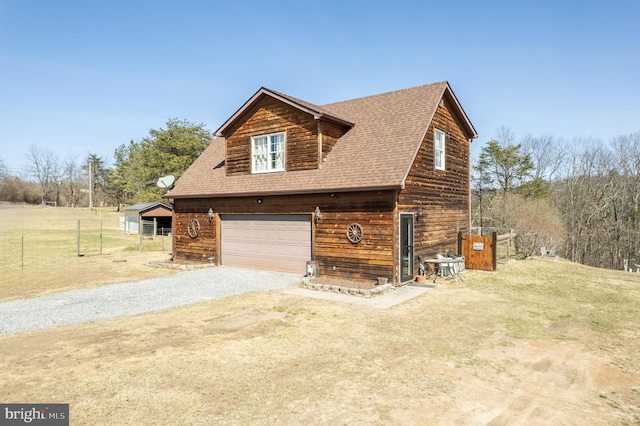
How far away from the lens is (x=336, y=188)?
12305 mm

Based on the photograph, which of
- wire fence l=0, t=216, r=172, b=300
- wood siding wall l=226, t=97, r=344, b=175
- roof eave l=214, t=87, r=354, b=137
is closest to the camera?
wire fence l=0, t=216, r=172, b=300

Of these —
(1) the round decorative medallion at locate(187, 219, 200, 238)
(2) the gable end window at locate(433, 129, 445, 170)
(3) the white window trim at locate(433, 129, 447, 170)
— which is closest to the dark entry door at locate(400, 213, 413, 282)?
(3) the white window trim at locate(433, 129, 447, 170)

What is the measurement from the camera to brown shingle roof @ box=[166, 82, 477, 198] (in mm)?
12141

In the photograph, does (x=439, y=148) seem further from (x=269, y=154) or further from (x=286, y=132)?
(x=269, y=154)

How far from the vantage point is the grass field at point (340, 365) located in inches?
171

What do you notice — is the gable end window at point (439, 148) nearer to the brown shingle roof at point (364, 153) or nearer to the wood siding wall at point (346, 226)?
the brown shingle roof at point (364, 153)

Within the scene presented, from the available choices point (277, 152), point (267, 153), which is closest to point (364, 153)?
point (277, 152)

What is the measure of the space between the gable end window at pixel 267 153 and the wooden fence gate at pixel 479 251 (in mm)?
8687

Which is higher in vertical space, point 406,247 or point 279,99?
point 279,99

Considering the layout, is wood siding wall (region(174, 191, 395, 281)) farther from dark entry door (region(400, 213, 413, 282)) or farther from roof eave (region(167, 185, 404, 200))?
dark entry door (region(400, 213, 413, 282))

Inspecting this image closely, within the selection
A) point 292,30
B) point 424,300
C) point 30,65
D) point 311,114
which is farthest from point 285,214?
point 30,65

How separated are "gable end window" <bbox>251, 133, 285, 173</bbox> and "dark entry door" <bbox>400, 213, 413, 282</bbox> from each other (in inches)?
226

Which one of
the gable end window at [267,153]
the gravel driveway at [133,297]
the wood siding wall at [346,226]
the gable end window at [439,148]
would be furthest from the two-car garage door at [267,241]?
the gable end window at [439,148]

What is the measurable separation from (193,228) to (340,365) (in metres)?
13.5
